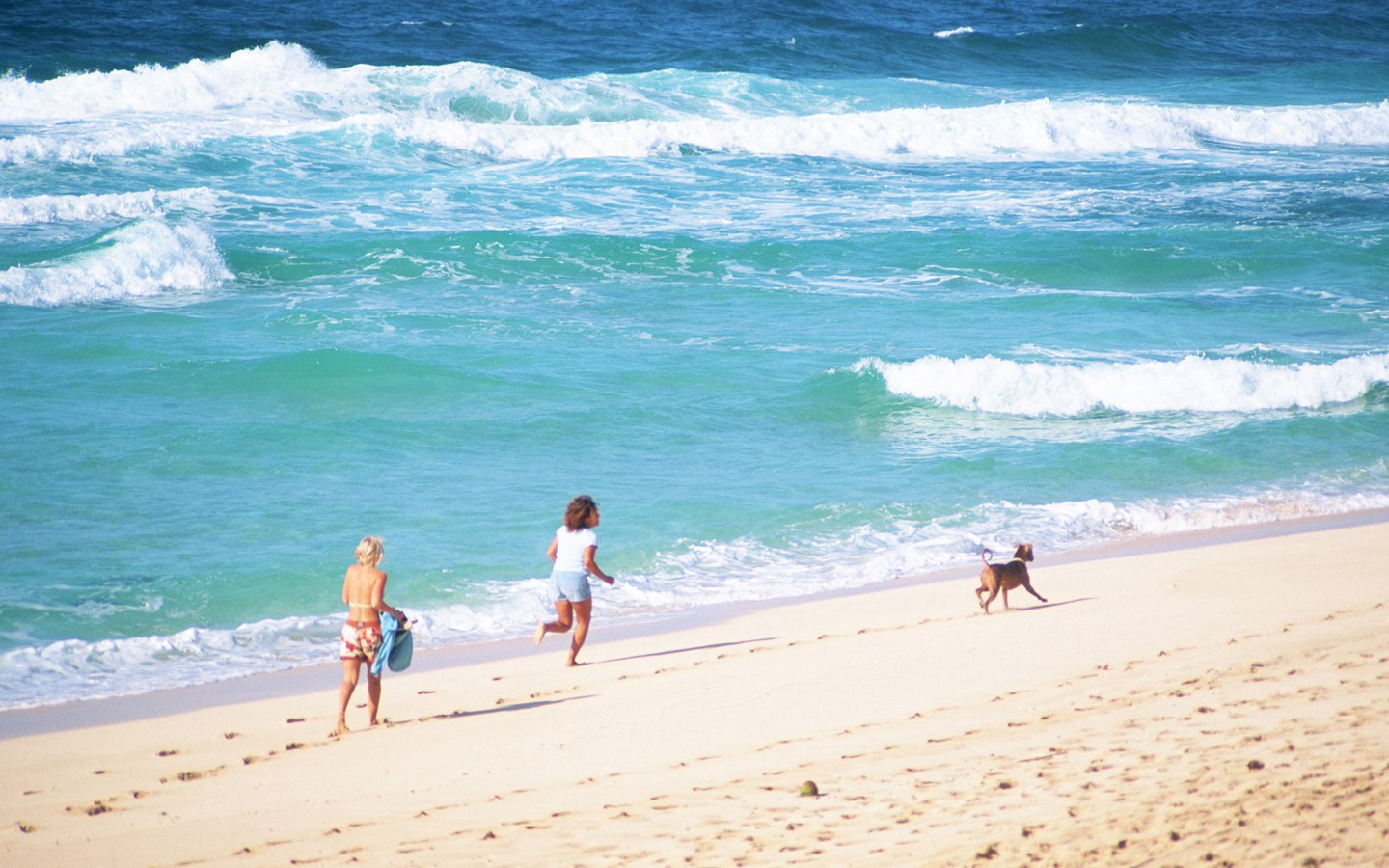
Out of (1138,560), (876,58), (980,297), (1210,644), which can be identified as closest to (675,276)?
(980,297)

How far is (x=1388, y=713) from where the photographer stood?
540cm

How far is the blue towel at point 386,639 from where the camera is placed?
627cm

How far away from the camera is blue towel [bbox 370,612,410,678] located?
627 centimetres

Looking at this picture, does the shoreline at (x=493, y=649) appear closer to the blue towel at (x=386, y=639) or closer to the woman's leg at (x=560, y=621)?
the woman's leg at (x=560, y=621)

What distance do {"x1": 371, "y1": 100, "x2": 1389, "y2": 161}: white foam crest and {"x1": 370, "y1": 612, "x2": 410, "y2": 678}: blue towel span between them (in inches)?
843

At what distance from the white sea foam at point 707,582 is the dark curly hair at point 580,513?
1.46 meters

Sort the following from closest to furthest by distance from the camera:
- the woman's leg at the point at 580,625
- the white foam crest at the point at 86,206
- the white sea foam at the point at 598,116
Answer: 1. the woman's leg at the point at 580,625
2. the white foam crest at the point at 86,206
3. the white sea foam at the point at 598,116

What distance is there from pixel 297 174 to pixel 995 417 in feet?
50.9

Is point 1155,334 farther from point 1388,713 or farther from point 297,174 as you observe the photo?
point 297,174

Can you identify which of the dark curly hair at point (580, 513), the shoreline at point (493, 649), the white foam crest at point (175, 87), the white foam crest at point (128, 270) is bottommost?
the shoreline at point (493, 649)

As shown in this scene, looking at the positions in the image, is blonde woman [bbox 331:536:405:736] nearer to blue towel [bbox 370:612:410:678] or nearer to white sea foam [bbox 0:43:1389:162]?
blue towel [bbox 370:612:410:678]

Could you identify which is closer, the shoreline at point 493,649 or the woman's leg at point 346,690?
the woman's leg at point 346,690

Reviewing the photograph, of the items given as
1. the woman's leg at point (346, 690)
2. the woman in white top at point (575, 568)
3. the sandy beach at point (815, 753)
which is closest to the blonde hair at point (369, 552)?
the woman's leg at point (346, 690)

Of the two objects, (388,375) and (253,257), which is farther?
(253,257)
